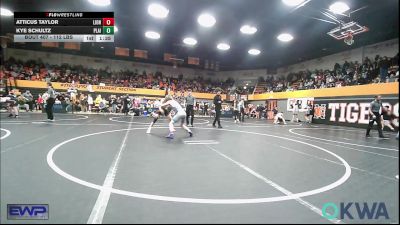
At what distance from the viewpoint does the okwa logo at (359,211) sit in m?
0.78

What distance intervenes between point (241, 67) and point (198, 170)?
31.1m

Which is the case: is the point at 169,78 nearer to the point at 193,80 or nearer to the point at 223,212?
the point at 193,80

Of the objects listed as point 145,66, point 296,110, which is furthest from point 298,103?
point 145,66

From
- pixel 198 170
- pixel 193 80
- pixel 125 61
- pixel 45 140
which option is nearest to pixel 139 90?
pixel 125 61

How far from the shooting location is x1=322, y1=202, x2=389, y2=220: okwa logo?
0.78 metres

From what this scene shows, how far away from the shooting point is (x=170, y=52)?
86.4 ft

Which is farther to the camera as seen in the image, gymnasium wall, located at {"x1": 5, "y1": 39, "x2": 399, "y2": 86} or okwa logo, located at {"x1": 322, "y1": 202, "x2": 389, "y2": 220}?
gymnasium wall, located at {"x1": 5, "y1": 39, "x2": 399, "y2": 86}

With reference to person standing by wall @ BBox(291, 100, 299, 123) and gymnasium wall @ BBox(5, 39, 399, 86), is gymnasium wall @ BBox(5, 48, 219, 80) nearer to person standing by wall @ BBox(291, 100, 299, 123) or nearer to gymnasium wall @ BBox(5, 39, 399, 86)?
gymnasium wall @ BBox(5, 39, 399, 86)
